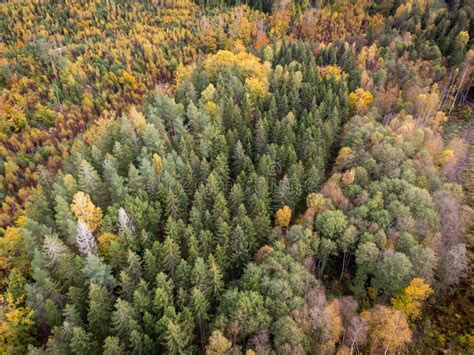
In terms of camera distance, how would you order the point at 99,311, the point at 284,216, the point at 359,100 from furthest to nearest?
1. the point at 359,100
2. the point at 284,216
3. the point at 99,311

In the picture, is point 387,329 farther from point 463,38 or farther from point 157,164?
point 463,38

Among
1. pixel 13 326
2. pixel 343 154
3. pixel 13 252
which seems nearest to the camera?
pixel 13 326

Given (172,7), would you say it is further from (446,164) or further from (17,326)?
(17,326)

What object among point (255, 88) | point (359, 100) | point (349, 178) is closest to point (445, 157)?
point (359, 100)

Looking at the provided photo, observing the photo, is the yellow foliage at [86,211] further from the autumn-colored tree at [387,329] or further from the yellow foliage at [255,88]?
the yellow foliage at [255,88]

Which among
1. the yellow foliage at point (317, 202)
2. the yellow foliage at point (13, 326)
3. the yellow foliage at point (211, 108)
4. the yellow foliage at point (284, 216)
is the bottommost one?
the yellow foliage at point (13, 326)

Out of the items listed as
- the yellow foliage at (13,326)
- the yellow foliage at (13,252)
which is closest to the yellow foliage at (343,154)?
the yellow foliage at (13,326)

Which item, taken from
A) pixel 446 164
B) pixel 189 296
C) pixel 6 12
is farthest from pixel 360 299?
pixel 6 12
